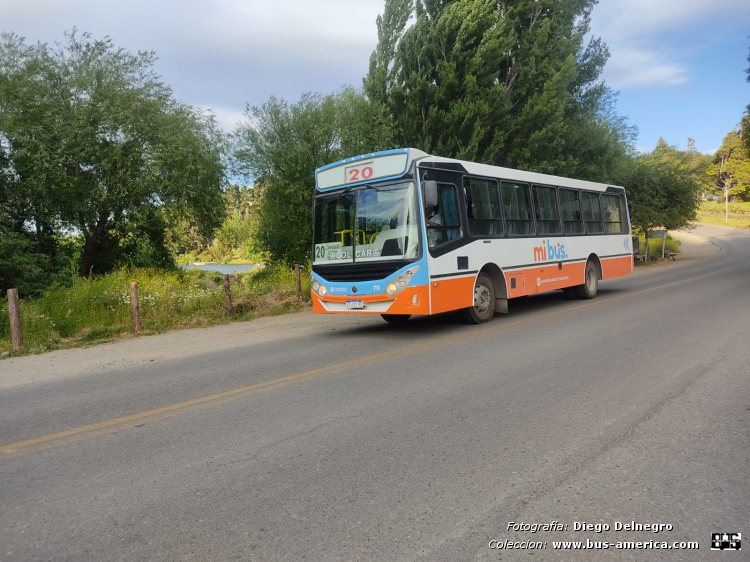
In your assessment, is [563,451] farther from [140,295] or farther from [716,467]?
[140,295]

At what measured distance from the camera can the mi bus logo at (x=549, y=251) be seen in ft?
40.3

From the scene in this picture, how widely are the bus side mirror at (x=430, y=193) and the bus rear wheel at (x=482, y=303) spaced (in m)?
2.26

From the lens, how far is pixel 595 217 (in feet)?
49.8

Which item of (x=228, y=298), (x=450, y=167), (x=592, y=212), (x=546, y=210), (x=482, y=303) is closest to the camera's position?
(x=450, y=167)

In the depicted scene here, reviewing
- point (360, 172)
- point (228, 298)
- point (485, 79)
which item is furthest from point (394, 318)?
point (485, 79)

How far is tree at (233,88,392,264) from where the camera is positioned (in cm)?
2462

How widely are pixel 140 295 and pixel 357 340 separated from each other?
274 inches

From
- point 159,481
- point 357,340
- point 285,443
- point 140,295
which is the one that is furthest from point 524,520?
point 140,295

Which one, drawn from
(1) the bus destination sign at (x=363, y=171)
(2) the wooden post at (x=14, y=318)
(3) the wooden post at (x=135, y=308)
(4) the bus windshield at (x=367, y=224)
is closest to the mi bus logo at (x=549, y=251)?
(4) the bus windshield at (x=367, y=224)

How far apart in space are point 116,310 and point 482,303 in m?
8.53

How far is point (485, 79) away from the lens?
66.7ft

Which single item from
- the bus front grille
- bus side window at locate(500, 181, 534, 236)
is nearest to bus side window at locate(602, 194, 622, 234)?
bus side window at locate(500, 181, 534, 236)

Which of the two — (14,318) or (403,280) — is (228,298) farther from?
(403,280)

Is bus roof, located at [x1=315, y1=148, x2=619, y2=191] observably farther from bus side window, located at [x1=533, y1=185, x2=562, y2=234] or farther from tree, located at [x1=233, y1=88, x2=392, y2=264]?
tree, located at [x1=233, y1=88, x2=392, y2=264]
